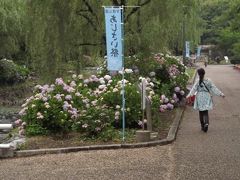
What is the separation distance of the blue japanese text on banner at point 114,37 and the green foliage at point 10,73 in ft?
91.5

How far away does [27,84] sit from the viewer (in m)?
39.3

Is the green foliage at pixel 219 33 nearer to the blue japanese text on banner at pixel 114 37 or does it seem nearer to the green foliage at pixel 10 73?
the green foliage at pixel 10 73

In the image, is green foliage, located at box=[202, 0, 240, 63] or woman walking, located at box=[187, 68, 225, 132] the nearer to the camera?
woman walking, located at box=[187, 68, 225, 132]

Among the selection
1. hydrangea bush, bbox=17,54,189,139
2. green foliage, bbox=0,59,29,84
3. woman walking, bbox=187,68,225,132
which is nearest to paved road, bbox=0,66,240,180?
woman walking, bbox=187,68,225,132

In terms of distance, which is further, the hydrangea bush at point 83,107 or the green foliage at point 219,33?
the green foliage at point 219,33

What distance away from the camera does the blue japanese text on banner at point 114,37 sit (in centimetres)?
1125

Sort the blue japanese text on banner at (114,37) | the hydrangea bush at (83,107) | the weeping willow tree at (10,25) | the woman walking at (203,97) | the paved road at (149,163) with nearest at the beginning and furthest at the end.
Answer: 1. the paved road at (149,163)
2. the blue japanese text on banner at (114,37)
3. the hydrangea bush at (83,107)
4. the woman walking at (203,97)
5. the weeping willow tree at (10,25)

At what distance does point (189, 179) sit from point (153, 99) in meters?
6.19

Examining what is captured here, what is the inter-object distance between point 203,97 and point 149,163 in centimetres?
424

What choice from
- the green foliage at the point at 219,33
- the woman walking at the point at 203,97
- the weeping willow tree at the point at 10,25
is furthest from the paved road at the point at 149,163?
the green foliage at the point at 219,33

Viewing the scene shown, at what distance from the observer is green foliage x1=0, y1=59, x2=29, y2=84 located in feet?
126

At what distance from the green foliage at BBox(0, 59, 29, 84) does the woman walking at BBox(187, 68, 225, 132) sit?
27.5m

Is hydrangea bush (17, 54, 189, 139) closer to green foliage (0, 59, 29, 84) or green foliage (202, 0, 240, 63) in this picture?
green foliage (0, 59, 29, 84)

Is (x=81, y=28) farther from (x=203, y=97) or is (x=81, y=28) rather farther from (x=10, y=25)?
(x=10, y=25)
